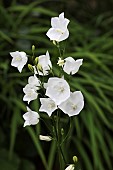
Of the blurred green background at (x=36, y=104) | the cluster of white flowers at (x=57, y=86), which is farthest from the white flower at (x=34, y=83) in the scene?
the blurred green background at (x=36, y=104)

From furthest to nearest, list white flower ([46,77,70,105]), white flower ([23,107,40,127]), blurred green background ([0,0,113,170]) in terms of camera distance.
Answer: blurred green background ([0,0,113,170]) → white flower ([23,107,40,127]) → white flower ([46,77,70,105])

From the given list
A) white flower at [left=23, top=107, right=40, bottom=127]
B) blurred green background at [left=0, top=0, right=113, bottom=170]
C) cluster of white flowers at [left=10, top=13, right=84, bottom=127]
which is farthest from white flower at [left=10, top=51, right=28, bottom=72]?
blurred green background at [left=0, top=0, right=113, bottom=170]

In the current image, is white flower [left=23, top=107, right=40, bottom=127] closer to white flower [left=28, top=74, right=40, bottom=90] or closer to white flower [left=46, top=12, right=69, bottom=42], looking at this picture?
white flower [left=28, top=74, right=40, bottom=90]

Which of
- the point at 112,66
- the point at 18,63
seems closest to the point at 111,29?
the point at 112,66

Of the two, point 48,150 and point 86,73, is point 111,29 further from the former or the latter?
point 48,150

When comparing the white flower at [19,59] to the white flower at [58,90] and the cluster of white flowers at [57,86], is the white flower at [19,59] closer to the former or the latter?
the cluster of white flowers at [57,86]

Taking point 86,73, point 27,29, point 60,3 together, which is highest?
point 60,3

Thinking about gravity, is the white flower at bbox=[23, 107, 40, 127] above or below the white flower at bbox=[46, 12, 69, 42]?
below
